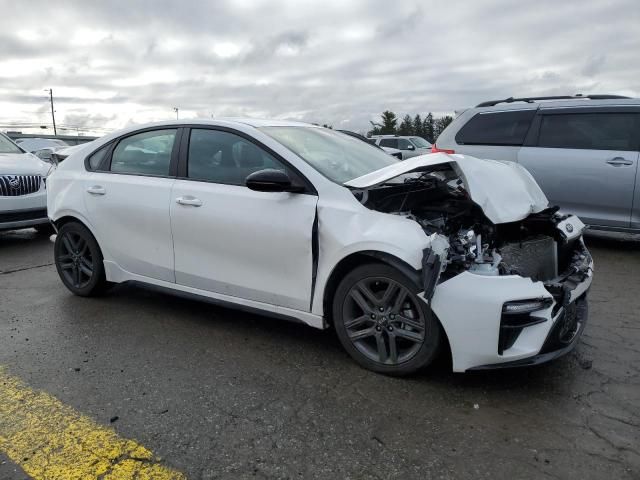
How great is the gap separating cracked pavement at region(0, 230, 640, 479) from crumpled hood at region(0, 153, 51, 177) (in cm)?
357

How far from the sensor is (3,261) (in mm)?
6551

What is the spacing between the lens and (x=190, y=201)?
395 centimetres

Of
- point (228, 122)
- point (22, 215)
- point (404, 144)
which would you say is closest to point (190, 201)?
point (228, 122)

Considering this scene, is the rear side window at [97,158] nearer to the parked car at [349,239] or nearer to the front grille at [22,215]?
the parked car at [349,239]

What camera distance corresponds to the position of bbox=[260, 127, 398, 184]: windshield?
12.2 ft

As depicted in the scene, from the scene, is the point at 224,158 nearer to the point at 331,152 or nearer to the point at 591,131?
the point at 331,152

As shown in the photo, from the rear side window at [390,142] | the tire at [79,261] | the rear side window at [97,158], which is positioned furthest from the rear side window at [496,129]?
the rear side window at [390,142]

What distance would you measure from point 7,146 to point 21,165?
1206 millimetres

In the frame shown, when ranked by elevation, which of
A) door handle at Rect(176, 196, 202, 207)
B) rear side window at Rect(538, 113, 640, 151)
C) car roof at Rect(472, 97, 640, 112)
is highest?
car roof at Rect(472, 97, 640, 112)

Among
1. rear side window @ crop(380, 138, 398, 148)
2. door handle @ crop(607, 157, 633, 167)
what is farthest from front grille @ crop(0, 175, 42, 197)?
rear side window @ crop(380, 138, 398, 148)

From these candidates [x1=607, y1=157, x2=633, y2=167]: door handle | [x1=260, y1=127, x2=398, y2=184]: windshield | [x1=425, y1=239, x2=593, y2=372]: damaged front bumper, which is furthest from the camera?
[x1=607, y1=157, x2=633, y2=167]: door handle

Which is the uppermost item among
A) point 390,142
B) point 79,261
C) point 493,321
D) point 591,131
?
point 591,131

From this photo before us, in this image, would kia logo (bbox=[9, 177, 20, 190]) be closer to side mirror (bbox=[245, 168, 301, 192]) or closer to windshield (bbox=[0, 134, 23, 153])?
windshield (bbox=[0, 134, 23, 153])

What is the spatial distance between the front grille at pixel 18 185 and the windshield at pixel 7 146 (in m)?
1.21
